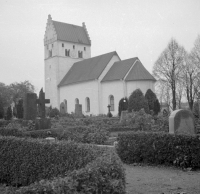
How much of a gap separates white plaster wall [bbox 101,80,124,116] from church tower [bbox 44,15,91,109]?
33.9 ft

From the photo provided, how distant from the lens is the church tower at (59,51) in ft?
142

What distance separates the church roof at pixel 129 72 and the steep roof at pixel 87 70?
5.08ft

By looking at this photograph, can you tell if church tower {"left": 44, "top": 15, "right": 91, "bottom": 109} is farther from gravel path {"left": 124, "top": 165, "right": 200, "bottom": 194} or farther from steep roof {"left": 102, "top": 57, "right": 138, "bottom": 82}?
gravel path {"left": 124, "top": 165, "right": 200, "bottom": 194}

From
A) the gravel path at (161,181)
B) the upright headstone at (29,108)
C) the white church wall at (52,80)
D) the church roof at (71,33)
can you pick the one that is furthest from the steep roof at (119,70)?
the gravel path at (161,181)

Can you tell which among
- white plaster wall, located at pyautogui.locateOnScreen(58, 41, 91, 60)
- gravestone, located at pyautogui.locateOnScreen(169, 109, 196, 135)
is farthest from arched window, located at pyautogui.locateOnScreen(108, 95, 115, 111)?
gravestone, located at pyautogui.locateOnScreen(169, 109, 196, 135)

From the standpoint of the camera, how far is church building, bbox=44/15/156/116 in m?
34.0

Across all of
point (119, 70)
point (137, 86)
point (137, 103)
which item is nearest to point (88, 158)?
point (137, 103)

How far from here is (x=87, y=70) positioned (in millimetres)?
39500

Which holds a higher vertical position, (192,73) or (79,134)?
(192,73)

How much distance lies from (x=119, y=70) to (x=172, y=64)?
9286 millimetres

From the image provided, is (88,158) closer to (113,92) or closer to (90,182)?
(90,182)

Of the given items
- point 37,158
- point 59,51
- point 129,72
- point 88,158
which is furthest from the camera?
point 59,51

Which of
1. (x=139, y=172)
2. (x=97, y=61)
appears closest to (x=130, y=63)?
(x=97, y=61)

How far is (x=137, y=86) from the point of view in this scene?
3325cm
